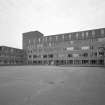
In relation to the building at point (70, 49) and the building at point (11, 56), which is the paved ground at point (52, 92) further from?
the building at point (11, 56)

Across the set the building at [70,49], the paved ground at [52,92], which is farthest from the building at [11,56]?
the paved ground at [52,92]

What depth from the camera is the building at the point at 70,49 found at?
135 feet

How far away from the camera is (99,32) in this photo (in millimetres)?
42656

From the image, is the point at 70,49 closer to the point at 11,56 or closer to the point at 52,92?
the point at 11,56

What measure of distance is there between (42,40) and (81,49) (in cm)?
2538

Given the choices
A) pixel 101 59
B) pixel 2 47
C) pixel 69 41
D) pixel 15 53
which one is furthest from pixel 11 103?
pixel 15 53

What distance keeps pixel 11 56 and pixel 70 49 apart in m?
36.0

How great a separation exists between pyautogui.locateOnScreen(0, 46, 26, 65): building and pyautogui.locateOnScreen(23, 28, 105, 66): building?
445 cm

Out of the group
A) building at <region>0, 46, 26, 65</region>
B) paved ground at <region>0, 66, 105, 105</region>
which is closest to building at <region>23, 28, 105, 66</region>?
building at <region>0, 46, 26, 65</region>

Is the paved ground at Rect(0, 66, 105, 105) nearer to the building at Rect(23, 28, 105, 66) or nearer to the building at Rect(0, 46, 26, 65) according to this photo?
the building at Rect(23, 28, 105, 66)

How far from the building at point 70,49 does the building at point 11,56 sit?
4452 mm

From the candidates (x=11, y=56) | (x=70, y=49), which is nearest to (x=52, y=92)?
(x=70, y=49)

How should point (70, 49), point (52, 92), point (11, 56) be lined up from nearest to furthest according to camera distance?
point (52, 92) < point (70, 49) < point (11, 56)

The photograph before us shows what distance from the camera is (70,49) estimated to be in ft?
153
